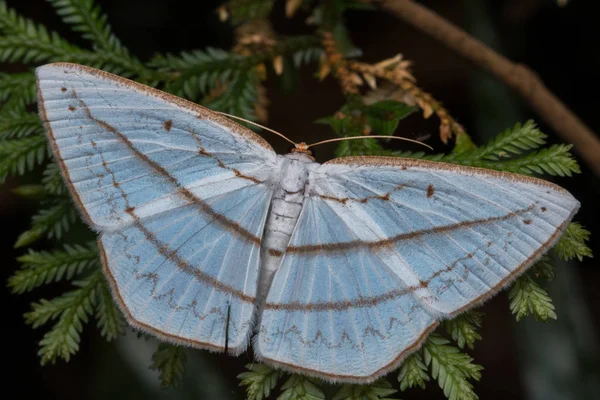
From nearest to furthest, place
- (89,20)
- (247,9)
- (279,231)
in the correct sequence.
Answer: (279,231), (89,20), (247,9)

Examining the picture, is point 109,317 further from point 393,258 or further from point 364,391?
point 393,258

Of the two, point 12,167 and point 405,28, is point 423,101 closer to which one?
point 12,167

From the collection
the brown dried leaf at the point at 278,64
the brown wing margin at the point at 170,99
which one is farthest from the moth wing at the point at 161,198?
the brown dried leaf at the point at 278,64

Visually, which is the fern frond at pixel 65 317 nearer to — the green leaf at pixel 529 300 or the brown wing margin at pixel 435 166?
the brown wing margin at pixel 435 166

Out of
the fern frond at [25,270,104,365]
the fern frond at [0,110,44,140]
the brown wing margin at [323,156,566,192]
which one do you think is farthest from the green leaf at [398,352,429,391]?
the fern frond at [0,110,44,140]

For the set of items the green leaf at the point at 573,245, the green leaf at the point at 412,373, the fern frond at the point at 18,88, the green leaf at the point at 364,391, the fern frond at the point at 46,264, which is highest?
the green leaf at the point at 573,245

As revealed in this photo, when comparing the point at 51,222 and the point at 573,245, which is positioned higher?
the point at 573,245

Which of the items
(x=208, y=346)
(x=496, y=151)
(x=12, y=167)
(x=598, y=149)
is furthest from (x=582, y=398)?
(x=12, y=167)

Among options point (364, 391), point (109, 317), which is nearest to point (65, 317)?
point (109, 317)
